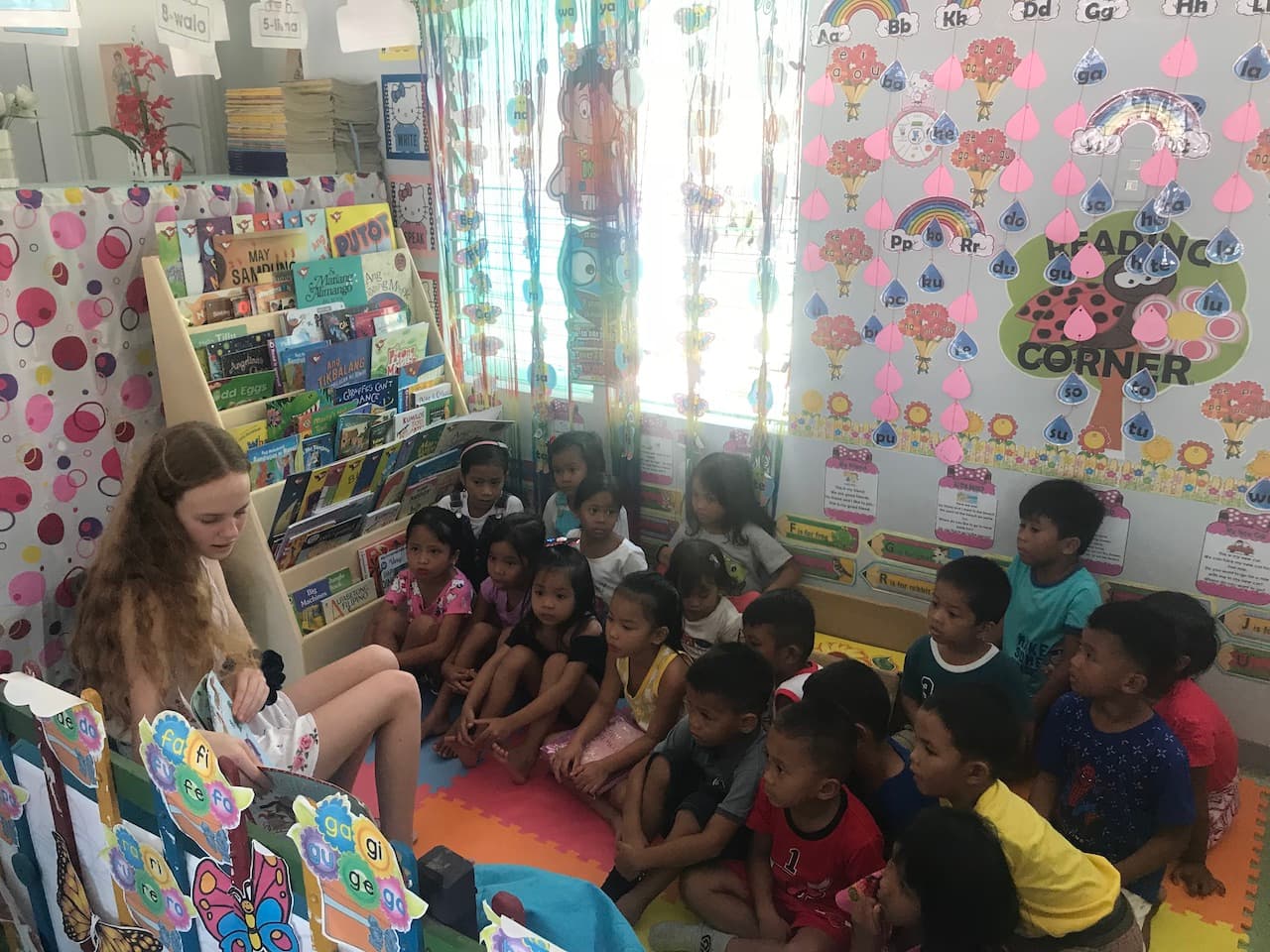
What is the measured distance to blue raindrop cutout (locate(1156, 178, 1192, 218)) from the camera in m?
2.25

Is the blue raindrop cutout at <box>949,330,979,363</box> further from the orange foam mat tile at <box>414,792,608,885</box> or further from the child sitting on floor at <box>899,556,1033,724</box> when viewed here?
the orange foam mat tile at <box>414,792,608,885</box>

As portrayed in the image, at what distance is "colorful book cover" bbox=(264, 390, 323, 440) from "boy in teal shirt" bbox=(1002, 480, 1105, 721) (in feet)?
6.38

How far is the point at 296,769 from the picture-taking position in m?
1.85

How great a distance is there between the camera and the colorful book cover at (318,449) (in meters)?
2.67

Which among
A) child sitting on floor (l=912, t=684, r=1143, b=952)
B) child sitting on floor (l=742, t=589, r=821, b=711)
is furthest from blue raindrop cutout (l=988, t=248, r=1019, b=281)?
child sitting on floor (l=912, t=684, r=1143, b=952)

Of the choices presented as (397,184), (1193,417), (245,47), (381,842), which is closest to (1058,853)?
(381,842)

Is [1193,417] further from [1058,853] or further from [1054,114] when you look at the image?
[1058,853]

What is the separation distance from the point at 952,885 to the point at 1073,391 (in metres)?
1.47

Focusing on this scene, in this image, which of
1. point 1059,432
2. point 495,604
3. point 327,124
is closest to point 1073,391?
point 1059,432

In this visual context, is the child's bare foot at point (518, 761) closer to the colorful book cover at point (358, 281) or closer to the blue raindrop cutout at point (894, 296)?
the colorful book cover at point (358, 281)

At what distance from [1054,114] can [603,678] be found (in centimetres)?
180

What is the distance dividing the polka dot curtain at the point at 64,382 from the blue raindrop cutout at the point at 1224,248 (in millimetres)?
2553

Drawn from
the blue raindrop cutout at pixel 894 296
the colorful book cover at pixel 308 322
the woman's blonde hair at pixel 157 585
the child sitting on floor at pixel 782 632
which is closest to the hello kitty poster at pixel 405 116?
the colorful book cover at pixel 308 322

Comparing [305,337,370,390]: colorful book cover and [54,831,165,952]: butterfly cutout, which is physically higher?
[305,337,370,390]: colorful book cover
